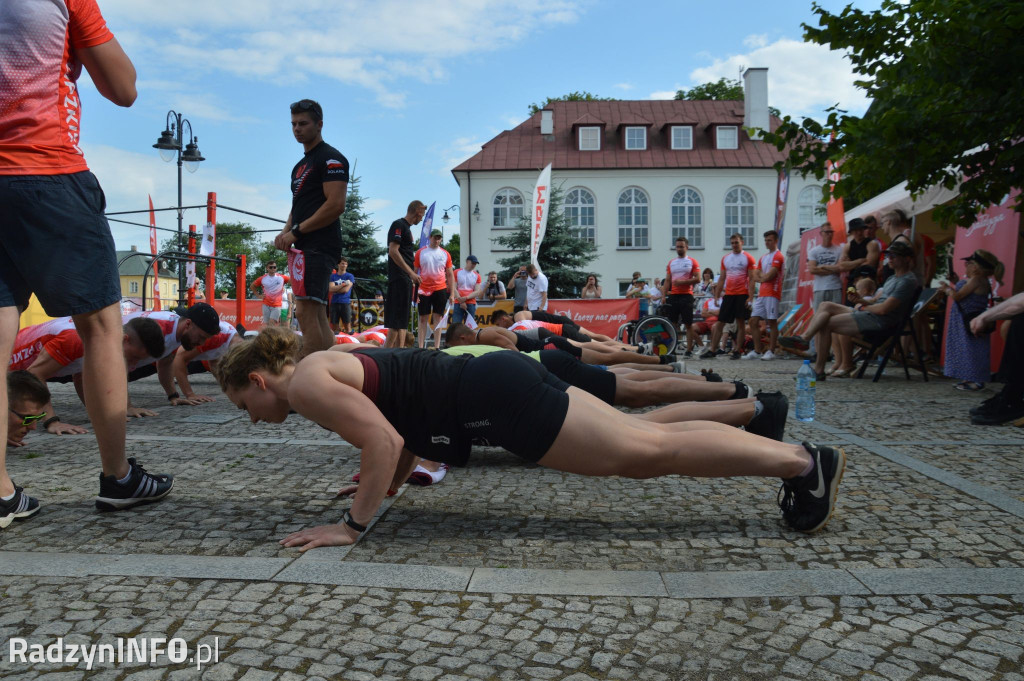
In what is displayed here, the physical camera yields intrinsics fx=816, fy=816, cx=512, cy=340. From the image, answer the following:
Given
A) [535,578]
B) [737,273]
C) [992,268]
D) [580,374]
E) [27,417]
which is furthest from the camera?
[737,273]

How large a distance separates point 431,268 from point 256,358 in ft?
30.1

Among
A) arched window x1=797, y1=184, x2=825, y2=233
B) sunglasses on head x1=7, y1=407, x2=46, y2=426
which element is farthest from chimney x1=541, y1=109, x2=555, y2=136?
sunglasses on head x1=7, y1=407, x2=46, y2=426

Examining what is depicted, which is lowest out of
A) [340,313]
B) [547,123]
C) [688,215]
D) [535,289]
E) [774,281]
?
[340,313]

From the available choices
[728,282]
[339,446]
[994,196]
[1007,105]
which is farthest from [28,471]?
[728,282]

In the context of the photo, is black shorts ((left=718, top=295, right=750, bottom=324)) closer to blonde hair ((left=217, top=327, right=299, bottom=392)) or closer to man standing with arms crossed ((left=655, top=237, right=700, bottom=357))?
man standing with arms crossed ((left=655, top=237, right=700, bottom=357))

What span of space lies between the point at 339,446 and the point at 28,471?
1.72m

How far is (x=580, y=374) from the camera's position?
5535mm

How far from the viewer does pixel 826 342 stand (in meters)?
9.78

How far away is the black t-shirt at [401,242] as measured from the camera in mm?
9984

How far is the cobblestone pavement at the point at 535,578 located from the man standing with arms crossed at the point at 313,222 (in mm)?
1896

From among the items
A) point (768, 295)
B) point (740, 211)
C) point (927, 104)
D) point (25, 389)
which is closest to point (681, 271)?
point (768, 295)

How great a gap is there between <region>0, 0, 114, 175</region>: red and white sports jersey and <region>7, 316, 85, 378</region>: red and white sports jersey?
2.86 metres

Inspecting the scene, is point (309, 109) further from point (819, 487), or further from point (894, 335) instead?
point (894, 335)

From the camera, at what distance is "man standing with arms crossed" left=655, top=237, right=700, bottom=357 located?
15086 millimetres
